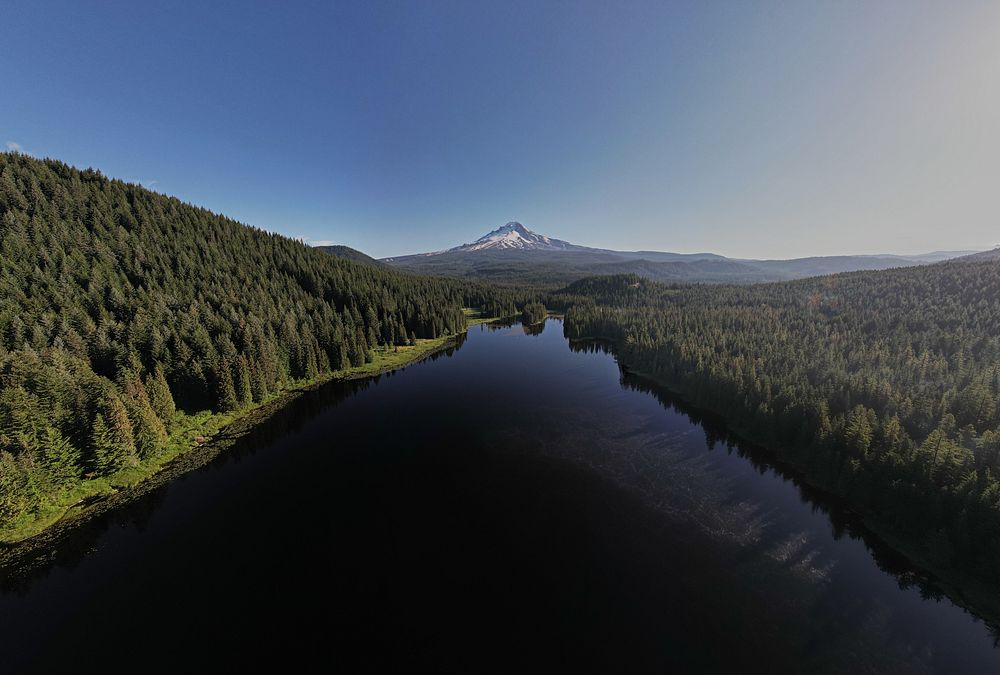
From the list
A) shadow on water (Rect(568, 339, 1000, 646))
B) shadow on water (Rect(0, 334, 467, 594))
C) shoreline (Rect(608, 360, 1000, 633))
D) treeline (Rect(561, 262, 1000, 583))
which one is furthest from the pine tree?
treeline (Rect(561, 262, 1000, 583))

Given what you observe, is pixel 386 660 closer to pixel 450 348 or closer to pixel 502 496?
pixel 502 496

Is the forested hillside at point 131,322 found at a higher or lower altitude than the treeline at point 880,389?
higher

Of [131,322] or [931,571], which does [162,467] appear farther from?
[931,571]

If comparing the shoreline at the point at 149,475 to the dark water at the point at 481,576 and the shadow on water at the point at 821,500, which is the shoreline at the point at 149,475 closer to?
the dark water at the point at 481,576

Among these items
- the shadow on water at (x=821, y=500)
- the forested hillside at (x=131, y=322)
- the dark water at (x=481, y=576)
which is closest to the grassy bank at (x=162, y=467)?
the forested hillside at (x=131, y=322)

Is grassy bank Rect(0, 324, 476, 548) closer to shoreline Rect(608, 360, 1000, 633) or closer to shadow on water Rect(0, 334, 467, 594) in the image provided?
shadow on water Rect(0, 334, 467, 594)

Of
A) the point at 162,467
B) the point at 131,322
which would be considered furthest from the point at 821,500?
the point at 131,322
